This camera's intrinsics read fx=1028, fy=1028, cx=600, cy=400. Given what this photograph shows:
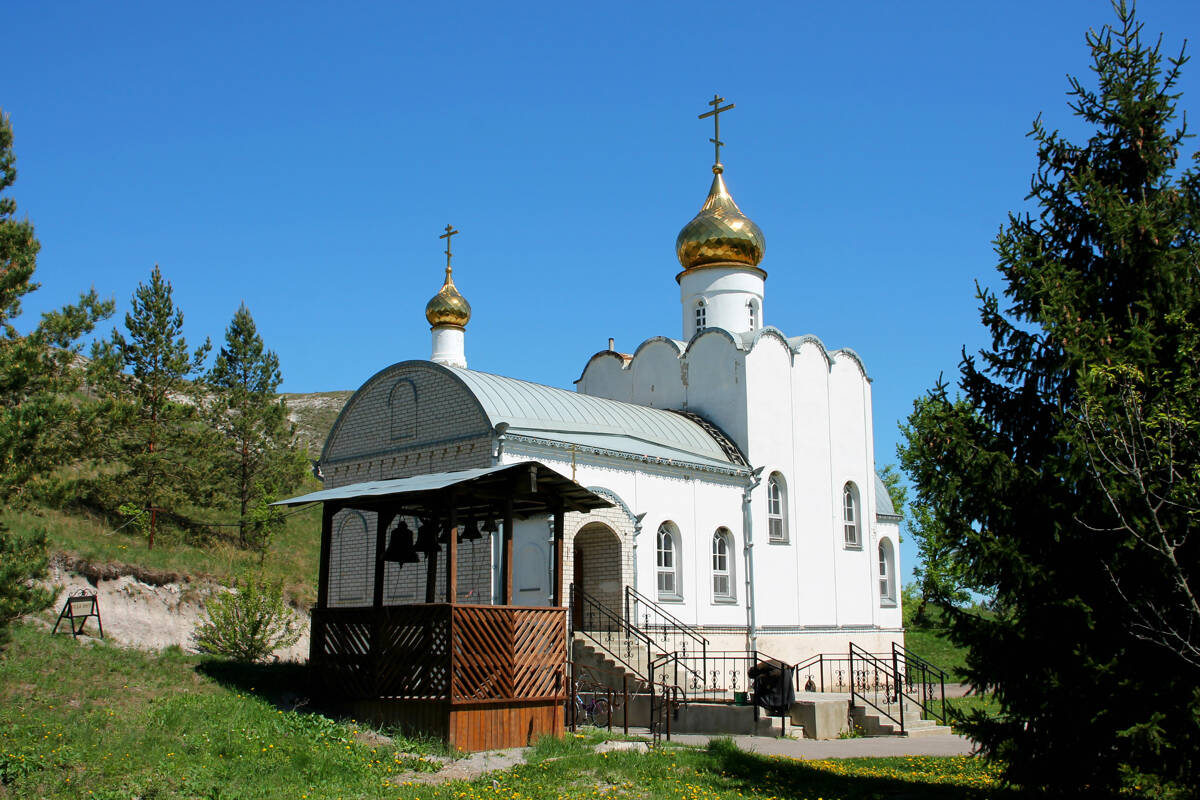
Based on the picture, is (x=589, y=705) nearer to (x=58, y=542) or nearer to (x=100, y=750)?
(x=100, y=750)

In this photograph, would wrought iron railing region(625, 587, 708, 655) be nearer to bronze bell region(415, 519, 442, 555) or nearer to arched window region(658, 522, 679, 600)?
arched window region(658, 522, 679, 600)

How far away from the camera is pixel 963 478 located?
29.3ft

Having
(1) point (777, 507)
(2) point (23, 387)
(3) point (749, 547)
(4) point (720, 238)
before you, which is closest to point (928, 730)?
(3) point (749, 547)

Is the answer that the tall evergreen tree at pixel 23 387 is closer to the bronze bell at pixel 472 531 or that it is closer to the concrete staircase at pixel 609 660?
the bronze bell at pixel 472 531

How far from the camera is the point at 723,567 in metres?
20.3

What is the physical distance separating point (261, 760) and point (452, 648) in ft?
7.19

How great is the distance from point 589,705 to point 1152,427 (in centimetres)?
909

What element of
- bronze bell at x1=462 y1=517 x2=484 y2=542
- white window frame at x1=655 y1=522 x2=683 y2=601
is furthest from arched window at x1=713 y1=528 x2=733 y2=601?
bronze bell at x1=462 y1=517 x2=484 y2=542

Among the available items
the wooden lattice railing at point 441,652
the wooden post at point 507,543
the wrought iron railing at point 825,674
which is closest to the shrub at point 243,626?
the wooden lattice railing at point 441,652

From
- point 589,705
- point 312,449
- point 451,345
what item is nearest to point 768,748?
point 589,705

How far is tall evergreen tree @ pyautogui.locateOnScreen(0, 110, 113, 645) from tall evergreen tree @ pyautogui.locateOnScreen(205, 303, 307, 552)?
1171 cm

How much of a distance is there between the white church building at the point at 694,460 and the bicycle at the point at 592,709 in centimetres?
235

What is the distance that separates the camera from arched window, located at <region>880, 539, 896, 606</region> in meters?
25.4

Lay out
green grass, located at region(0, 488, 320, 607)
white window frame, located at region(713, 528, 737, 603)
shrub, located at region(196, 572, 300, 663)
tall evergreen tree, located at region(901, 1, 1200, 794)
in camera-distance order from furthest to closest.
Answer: green grass, located at region(0, 488, 320, 607)
white window frame, located at region(713, 528, 737, 603)
shrub, located at region(196, 572, 300, 663)
tall evergreen tree, located at region(901, 1, 1200, 794)
